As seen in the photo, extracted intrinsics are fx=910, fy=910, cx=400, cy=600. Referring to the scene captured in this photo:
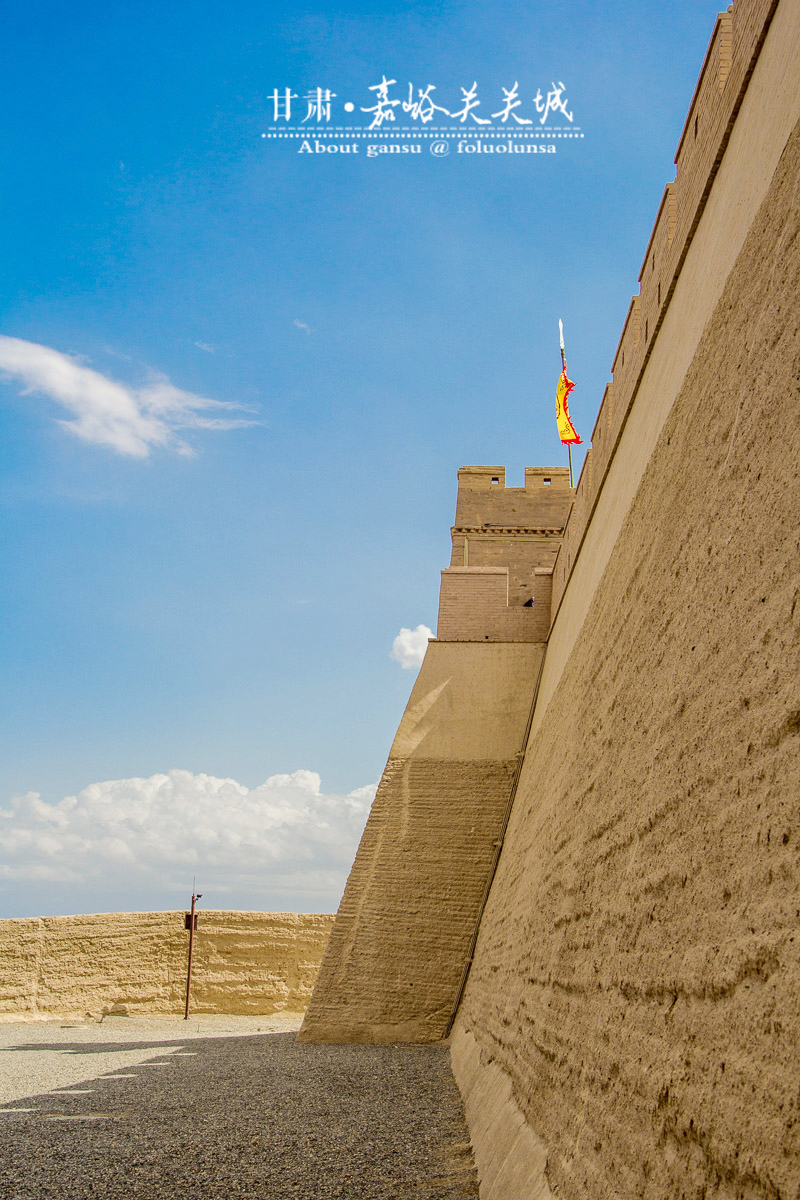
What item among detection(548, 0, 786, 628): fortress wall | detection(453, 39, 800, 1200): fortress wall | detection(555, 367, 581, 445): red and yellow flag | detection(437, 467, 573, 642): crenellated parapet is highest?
detection(555, 367, 581, 445): red and yellow flag

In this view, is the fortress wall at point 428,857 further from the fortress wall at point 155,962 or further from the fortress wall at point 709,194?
the fortress wall at point 709,194

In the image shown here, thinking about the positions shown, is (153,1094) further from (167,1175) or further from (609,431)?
(609,431)

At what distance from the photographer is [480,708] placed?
13.9 meters

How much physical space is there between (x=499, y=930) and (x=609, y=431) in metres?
4.60

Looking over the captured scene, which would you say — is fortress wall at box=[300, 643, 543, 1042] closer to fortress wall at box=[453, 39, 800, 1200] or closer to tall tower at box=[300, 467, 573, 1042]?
tall tower at box=[300, 467, 573, 1042]

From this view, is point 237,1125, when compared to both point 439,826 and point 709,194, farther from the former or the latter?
point 439,826

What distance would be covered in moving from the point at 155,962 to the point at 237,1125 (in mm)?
11808

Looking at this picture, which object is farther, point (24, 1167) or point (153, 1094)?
point (153, 1094)

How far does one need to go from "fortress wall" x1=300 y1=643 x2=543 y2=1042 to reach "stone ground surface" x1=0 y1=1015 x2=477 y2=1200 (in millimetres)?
636

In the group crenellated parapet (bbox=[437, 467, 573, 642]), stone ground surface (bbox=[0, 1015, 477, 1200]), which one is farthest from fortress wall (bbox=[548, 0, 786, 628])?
crenellated parapet (bbox=[437, 467, 573, 642])

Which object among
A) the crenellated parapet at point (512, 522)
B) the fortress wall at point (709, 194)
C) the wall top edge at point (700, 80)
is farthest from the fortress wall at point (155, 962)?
the wall top edge at point (700, 80)

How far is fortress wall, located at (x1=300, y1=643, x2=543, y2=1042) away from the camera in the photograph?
11.5 m

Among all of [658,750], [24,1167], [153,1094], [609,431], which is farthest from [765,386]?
[153,1094]

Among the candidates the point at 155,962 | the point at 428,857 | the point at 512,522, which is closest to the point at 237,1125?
the point at 428,857
